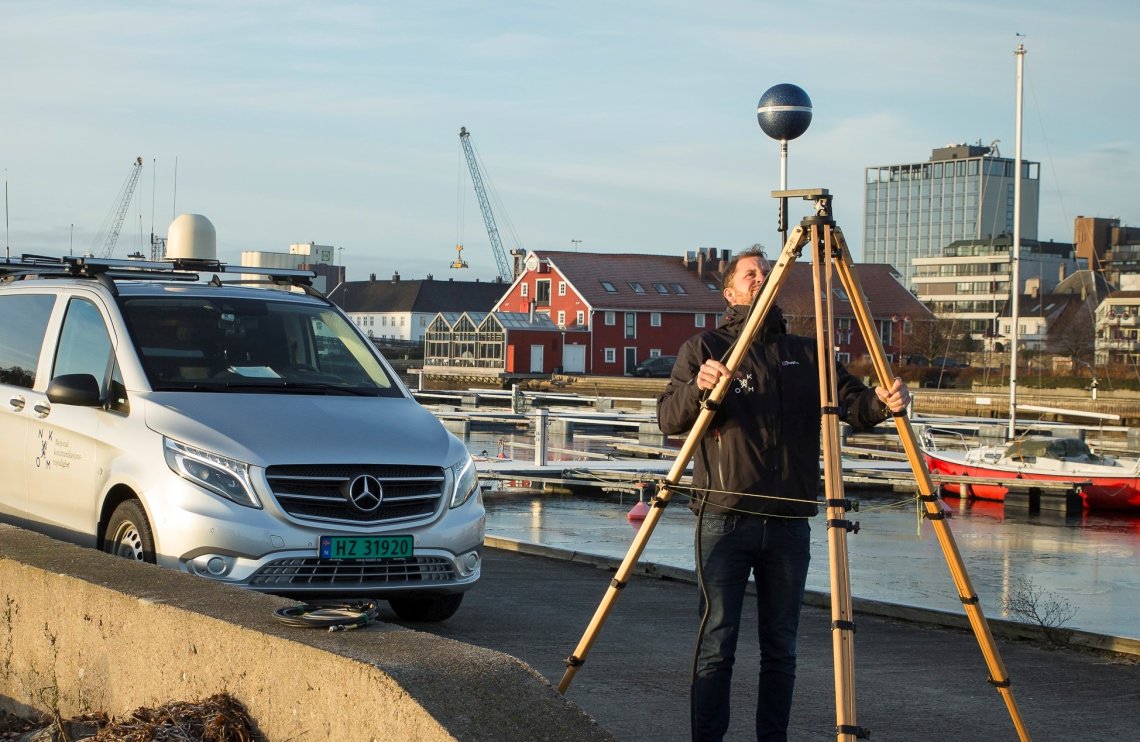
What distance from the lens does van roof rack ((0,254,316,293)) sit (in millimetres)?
9555

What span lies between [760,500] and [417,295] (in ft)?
534

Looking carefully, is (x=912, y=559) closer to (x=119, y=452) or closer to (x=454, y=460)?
(x=454, y=460)

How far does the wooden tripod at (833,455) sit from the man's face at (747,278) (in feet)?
0.44

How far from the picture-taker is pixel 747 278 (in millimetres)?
5789

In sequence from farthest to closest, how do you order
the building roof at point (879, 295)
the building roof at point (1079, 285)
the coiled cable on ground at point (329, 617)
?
the building roof at point (1079, 285) → the building roof at point (879, 295) → the coiled cable on ground at point (329, 617)

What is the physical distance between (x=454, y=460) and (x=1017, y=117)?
3938cm

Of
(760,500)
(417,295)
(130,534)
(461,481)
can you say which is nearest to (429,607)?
(461,481)

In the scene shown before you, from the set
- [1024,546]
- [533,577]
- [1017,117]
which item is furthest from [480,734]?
[1017,117]

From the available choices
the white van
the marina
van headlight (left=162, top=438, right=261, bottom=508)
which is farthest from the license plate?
the marina

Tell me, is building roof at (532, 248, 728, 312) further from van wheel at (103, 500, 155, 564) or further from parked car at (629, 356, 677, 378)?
van wheel at (103, 500, 155, 564)

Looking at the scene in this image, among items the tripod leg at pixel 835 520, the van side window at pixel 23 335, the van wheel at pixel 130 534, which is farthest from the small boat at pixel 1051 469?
the tripod leg at pixel 835 520

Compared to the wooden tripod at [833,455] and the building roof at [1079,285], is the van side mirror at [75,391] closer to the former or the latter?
the wooden tripod at [833,455]

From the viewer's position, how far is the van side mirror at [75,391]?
830 cm

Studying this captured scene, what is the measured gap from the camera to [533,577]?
38.2ft
